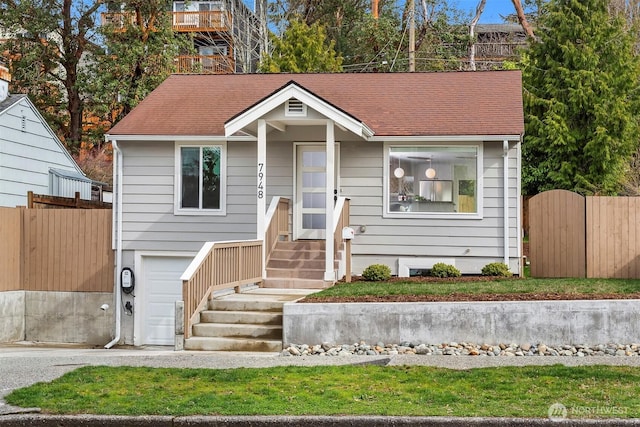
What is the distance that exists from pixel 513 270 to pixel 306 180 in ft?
16.0

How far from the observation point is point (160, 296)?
18.1m

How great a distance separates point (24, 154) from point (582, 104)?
50.6 feet

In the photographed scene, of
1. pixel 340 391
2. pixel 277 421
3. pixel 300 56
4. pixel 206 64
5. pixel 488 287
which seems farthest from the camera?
pixel 206 64

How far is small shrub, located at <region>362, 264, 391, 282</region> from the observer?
1602 cm

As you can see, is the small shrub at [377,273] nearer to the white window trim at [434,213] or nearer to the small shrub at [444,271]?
the small shrub at [444,271]

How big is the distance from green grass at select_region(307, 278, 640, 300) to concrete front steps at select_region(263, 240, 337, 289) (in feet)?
1.99

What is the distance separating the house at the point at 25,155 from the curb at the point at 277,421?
1329 cm

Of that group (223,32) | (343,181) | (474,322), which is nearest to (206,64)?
(223,32)

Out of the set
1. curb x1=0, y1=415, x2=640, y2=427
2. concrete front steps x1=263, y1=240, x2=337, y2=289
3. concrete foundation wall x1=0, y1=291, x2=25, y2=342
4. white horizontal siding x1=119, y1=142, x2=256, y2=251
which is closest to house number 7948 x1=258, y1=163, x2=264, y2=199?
concrete front steps x1=263, y1=240, x2=337, y2=289

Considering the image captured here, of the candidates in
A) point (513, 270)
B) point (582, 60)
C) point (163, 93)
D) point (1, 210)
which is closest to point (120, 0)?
point (163, 93)

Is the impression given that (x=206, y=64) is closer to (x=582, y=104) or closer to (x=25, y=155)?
(x=25, y=155)

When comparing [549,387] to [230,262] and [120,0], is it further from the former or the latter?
[120,0]

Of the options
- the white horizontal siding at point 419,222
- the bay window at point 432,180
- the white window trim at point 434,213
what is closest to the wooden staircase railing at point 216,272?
the white horizontal siding at point 419,222

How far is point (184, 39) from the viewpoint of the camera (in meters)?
30.4
